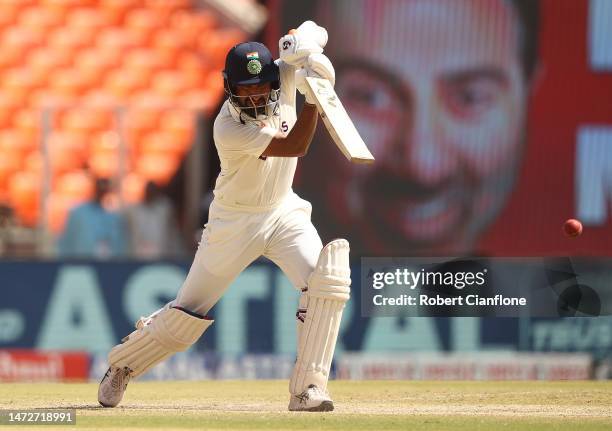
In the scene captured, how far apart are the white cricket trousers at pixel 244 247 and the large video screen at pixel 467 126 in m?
3.98

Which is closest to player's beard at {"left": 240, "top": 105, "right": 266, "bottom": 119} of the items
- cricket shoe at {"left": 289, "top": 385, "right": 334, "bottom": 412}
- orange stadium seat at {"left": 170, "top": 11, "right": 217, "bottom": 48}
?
cricket shoe at {"left": 289, "top": 385, "right": 334, "bottom": 412}

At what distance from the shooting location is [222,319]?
1002 centimetres

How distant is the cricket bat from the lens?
6180mm

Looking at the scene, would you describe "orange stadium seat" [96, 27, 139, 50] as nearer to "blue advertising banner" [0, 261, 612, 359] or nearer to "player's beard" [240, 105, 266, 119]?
"blue advertising banner" [0, 261, 612, 359]

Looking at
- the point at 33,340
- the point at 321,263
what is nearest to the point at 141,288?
the point at 33,340

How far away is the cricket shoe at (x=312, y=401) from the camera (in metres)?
6.39

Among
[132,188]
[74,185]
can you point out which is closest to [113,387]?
[132,188]

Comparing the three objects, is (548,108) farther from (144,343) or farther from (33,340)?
(144,343)

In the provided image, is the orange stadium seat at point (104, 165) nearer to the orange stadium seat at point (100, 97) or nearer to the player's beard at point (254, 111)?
the orange stadium seat at point (100, 97)

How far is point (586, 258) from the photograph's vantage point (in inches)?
392

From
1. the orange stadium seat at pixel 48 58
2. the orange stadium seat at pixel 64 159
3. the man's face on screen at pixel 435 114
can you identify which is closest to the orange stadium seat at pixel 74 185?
the orange stadium seat at pixel 64 159

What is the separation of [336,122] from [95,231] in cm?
468

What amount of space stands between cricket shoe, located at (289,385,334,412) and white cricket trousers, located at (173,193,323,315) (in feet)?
1.64

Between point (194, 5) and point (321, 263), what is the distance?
879 centimetres
